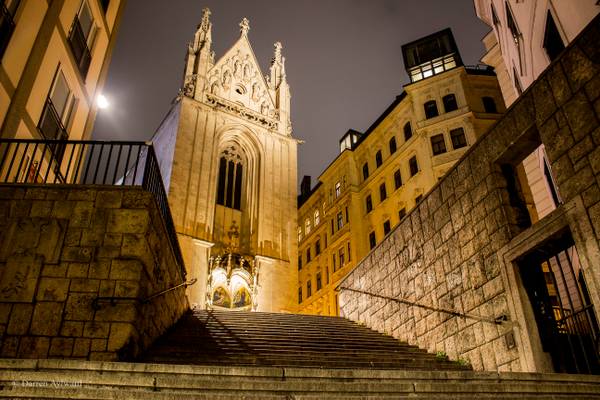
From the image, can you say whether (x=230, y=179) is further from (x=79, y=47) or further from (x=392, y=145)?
(x=79, y=47)

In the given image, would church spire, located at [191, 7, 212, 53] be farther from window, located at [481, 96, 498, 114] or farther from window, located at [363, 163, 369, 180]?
window, located at [481, 96, 498, 114]

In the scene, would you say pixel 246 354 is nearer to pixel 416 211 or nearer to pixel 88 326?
pixel 88 326

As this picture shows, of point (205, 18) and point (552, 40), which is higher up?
point (205, 18)

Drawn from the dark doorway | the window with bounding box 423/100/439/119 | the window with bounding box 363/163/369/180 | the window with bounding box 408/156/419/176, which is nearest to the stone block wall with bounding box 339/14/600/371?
the dark doorway

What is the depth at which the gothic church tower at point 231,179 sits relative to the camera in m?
23.8

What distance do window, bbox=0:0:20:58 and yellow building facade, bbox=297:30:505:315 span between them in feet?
66.3

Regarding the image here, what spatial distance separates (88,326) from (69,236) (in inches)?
60.1

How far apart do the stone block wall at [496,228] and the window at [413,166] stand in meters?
15.6

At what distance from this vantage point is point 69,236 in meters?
6.98

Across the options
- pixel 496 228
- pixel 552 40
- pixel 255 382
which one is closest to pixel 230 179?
pixel 552 40

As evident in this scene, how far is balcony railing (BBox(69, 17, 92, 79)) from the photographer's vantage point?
39.5 ft

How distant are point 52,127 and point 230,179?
1744 centimetres

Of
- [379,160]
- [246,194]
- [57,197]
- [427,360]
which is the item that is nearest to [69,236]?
[57,197]

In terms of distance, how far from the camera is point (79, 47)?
12.5 metres
